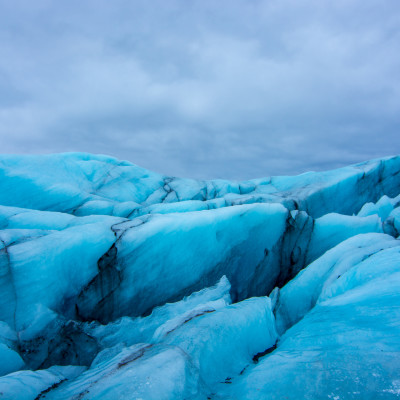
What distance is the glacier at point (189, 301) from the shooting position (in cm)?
199

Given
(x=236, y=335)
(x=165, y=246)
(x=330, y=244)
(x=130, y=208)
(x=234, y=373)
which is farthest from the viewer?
(x=130, y=208)

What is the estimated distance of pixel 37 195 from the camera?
25.2ft

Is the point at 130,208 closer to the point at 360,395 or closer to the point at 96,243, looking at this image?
the point at 96,243

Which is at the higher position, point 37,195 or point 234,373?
point 37,195

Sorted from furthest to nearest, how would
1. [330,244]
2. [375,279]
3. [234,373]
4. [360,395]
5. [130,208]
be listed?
1. [130,208]
2. [330,244]
3. [375,279]
4. [234,373]
5. [360,395]

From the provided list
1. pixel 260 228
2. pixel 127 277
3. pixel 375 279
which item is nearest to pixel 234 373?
pixel 375 279

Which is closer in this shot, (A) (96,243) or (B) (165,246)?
(A) (96,243)

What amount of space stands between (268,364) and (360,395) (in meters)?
0.79

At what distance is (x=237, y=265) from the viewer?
18.0 ft

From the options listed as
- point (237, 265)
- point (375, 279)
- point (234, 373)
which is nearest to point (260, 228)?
point (237, 265)

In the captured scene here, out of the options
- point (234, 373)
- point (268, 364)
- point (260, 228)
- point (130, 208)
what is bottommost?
point (234, 373)

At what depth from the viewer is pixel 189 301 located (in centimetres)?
→ 460

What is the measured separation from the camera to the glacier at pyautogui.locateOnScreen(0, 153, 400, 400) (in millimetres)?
1986

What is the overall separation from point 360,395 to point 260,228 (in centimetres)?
424
